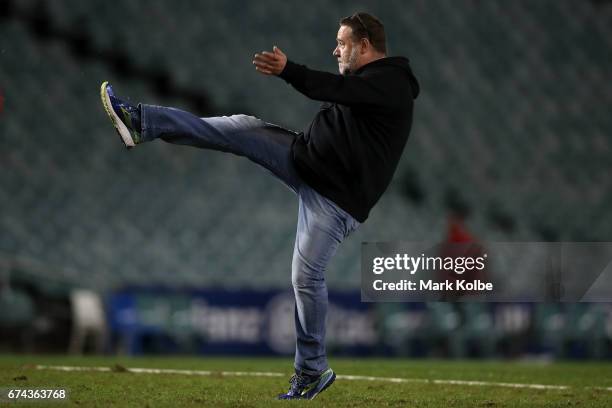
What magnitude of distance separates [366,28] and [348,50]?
4.7 inches

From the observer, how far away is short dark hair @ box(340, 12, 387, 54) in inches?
178

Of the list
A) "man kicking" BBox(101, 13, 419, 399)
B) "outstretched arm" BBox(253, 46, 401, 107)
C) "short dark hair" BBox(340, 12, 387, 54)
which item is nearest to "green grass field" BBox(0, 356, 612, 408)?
"man kicking" BBox(101, 13, 419, 399)

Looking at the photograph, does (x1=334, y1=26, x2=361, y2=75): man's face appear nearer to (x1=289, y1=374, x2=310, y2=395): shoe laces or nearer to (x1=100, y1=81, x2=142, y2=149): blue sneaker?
(x1=100, y1=81, x2=142, y2=149): blue sneaker

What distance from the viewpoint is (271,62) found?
13.8 ft

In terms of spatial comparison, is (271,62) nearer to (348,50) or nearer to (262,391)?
(348,50)

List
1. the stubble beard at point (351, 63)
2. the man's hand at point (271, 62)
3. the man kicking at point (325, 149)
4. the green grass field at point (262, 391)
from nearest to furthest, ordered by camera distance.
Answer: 1. the man's hand at point (271, 62)
2. the green grass field at point (262, 391)
3. the man kicking at point (325, 149)
4. the stubble beard at point (351, 63)

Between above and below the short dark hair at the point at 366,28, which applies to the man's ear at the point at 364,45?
below

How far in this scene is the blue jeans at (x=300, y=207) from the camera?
4453 millimetres

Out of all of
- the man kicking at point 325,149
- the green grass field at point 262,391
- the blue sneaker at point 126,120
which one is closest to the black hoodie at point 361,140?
the man kicking at point 325,149

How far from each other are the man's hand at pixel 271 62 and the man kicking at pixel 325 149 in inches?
12.3

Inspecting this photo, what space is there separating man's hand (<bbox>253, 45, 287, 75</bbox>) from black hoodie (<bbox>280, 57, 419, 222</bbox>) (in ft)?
0.87

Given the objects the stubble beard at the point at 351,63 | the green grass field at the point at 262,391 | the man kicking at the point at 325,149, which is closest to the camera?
the green grass field at the point at 262,391

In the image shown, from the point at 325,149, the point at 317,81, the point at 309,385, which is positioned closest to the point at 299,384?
the point at 309,385

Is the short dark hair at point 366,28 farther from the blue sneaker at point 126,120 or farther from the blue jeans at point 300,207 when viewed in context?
the blue sneaker at point 126,120
